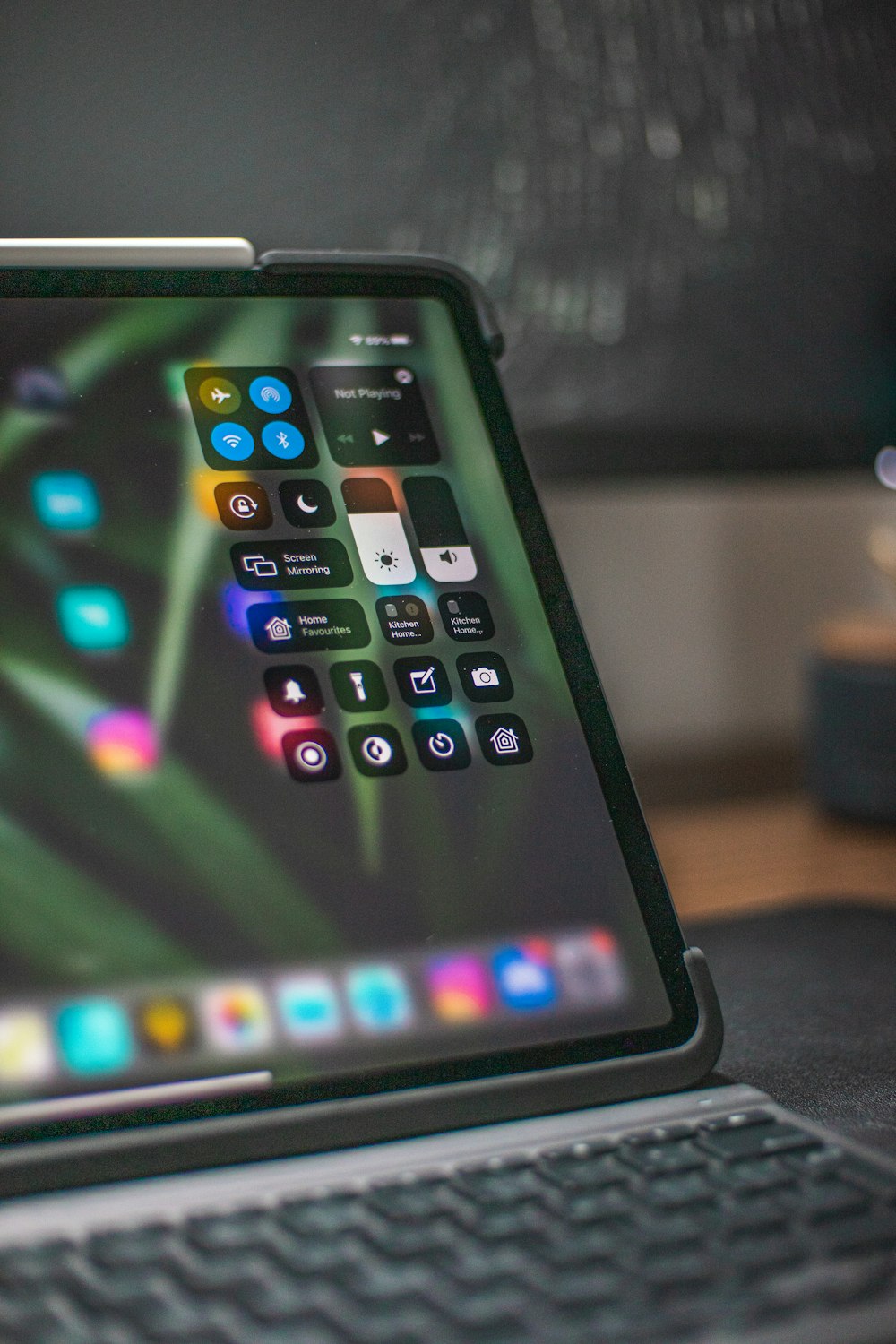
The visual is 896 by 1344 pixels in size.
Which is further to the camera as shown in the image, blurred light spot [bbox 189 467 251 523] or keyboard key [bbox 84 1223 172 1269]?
blurred light spot [bbox 189 467 251 523]

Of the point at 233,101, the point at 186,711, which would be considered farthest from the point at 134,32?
the point at 186,711

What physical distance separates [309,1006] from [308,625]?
0.10 metres

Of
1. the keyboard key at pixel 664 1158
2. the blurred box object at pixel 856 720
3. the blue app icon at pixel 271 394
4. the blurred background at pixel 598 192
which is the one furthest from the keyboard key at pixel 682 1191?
the blurred box object at pixel 856 720

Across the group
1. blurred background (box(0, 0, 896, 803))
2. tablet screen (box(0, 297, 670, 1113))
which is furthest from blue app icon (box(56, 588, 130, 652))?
blurred background (box(0, 0, 896, 803))

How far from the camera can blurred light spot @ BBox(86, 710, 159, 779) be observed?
0.30 meters

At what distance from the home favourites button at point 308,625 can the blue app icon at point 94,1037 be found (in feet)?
0.31

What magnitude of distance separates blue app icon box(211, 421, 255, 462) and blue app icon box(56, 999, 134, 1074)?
0.15 metres

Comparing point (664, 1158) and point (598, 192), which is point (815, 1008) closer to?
point (664, 1158)

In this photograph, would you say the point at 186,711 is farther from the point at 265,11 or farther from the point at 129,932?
the point at 265,11

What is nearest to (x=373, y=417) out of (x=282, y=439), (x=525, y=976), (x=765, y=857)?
(x=282, y=439)

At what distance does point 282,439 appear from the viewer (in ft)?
1.15

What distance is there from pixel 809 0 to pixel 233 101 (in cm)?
31

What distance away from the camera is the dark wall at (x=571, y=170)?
499 mm

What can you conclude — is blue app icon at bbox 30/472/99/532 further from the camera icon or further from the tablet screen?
the camera icon
